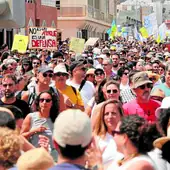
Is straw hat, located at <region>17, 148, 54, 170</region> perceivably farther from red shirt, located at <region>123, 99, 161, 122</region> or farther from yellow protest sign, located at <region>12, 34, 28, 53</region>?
yellow protest sign, located at <region>12, 34, 28, 53</region>

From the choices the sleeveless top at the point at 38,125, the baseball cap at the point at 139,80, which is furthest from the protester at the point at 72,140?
the baseball cap at the point at 139,80

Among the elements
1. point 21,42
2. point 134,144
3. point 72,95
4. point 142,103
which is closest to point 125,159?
point 134,144

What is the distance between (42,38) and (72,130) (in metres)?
16.3

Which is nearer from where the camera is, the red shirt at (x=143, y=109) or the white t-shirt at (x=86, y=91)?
the red shirt at (x=143, y=109)

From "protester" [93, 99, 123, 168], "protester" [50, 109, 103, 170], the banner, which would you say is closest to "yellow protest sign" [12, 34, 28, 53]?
the banner

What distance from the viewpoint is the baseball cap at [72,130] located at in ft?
13.7

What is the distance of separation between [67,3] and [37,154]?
49576 mm

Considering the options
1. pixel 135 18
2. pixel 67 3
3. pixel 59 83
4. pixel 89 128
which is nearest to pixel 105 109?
pixel 89 128

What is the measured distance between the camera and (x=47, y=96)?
26.2 feet

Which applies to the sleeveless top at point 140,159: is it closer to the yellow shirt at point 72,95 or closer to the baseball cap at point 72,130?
the baseball cap at point 72,130

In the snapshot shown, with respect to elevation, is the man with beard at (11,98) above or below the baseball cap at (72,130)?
below

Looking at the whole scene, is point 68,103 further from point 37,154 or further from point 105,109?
point 37,154

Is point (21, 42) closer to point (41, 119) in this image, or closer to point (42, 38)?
point (42, 38)

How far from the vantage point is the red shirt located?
7.80 m
